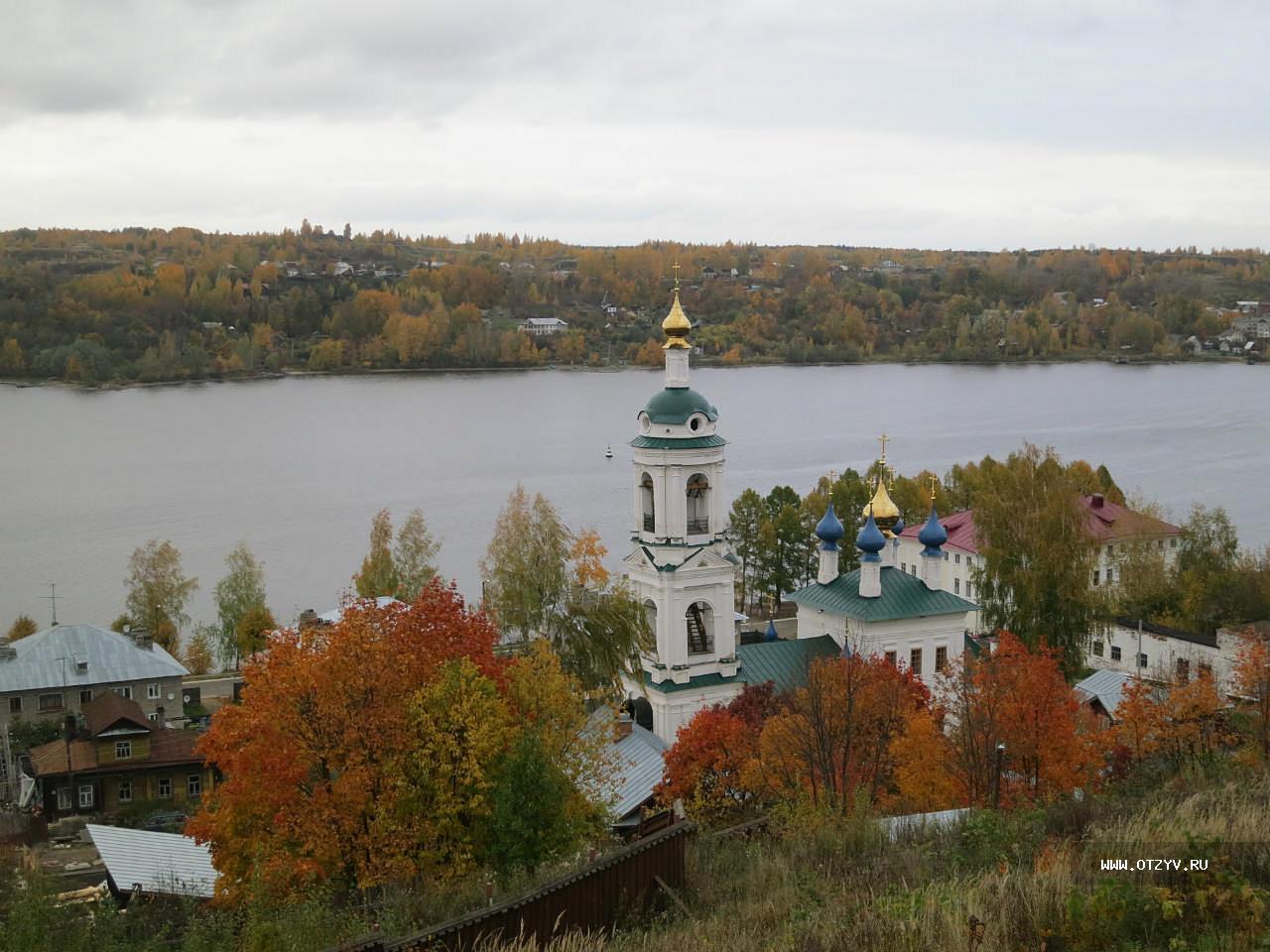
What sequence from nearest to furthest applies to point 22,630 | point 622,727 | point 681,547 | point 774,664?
point 622,727 → point 681,547 → point 774,664 → point 22,630

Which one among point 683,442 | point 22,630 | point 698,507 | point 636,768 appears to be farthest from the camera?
point 22,630

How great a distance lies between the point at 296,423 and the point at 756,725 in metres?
42.4

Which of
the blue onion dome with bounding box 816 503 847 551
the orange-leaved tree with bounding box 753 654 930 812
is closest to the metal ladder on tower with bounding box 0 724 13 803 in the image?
the orange-leaved tree with bounding box 753 654 930 812

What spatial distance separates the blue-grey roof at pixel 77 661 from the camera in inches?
626

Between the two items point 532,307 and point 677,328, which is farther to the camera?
point 532,307

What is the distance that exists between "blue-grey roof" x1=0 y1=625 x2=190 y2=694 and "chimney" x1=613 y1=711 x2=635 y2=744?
7312 mm

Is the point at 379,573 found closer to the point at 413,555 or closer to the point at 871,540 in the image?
the point at 413,555

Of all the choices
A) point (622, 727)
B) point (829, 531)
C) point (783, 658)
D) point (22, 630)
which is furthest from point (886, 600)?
point (22, 630)

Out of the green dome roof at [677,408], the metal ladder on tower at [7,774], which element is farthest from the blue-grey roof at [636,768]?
the metal ladder on tower at [7,774]

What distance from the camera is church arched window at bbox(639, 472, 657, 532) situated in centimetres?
1266

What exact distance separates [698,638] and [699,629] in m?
0.09

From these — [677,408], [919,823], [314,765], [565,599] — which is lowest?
[565,599]

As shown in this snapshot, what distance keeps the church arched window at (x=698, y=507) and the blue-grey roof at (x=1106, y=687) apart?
180 inches

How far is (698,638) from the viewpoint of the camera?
12.7m
